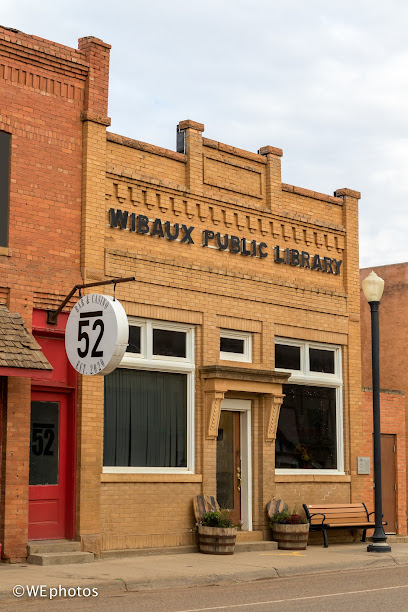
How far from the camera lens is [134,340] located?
16.7 meters

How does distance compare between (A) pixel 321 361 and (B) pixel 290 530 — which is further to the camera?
(A) pixel 321 361

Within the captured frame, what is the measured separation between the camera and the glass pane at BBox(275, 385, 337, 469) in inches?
758

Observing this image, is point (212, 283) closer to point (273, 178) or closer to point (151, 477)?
point (273, 178)

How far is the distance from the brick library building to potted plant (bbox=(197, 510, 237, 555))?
0.47 m

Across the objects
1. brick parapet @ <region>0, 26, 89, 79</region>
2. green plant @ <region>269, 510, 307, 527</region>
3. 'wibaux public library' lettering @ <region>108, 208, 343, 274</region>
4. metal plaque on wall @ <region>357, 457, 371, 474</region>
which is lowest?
green plant @ <region>269, 510, 307, 527</region>

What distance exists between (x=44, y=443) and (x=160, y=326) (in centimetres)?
310

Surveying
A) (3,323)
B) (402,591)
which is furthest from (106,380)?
(402,591)

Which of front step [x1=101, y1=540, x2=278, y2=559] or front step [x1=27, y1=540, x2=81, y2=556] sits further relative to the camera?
front step [x1=101, y1=540, x2=278, y2=559]

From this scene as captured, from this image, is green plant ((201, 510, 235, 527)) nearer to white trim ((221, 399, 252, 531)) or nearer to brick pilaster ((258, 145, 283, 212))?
white trim ((221, 399, 252, 531))

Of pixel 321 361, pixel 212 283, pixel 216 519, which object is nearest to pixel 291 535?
pixel 216 519

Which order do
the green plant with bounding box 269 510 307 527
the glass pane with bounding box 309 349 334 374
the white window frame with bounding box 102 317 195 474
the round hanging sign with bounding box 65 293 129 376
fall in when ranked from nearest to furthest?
the round hanging sign with bounding box 65 293 129 376 → the white window frame with bounding box 102 317 195 474 → the green plant with bounding box 269 510 307 527 → the glass pane with bounding box 309 349 334 374

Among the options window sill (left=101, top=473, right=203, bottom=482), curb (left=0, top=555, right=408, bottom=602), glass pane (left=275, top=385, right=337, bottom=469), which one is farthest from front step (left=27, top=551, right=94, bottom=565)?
glass pane (left=275, top=385, right=337, bottom=469)

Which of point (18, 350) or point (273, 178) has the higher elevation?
point (273, 178)

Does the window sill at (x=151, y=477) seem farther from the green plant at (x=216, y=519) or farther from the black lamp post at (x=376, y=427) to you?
the black lamp post at (x=376, y=427)
